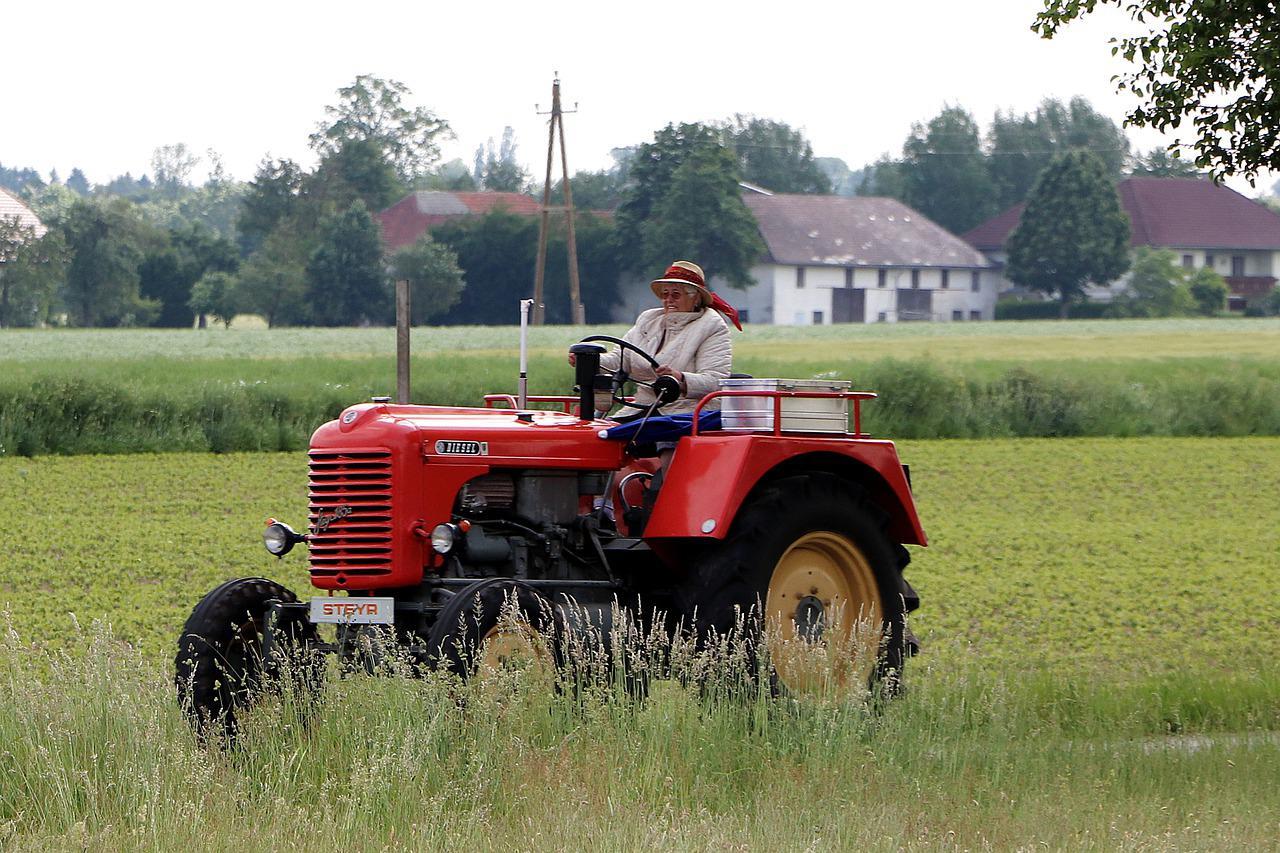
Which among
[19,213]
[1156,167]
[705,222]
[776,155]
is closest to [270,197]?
[19,213]

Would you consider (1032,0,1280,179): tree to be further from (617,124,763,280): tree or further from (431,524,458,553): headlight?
(617,124,763,280): tree

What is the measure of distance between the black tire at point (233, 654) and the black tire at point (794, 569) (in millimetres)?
1643

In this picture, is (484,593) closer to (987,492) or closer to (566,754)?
(566,754)

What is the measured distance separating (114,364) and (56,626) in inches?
873

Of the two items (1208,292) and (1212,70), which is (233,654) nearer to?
(1212,70)

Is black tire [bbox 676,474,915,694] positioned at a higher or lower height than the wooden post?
lower

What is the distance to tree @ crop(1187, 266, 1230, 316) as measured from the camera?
276 feet

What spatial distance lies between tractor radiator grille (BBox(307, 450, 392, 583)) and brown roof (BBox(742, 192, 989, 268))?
237 ft

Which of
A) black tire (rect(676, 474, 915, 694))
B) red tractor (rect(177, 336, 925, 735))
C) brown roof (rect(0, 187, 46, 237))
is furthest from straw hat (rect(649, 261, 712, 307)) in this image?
brown roof (rect(0, 187, 46, 237))

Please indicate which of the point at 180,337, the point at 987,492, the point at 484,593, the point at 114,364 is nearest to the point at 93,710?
the point at 484,593

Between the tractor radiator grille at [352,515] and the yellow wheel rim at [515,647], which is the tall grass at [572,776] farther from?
the tractor radiator grille at [352,515]

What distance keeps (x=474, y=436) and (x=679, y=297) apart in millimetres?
1334

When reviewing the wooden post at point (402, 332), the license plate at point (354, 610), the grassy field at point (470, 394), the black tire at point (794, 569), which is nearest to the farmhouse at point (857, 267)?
the grassy field at point (470, 394)

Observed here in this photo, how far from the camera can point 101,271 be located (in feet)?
222
